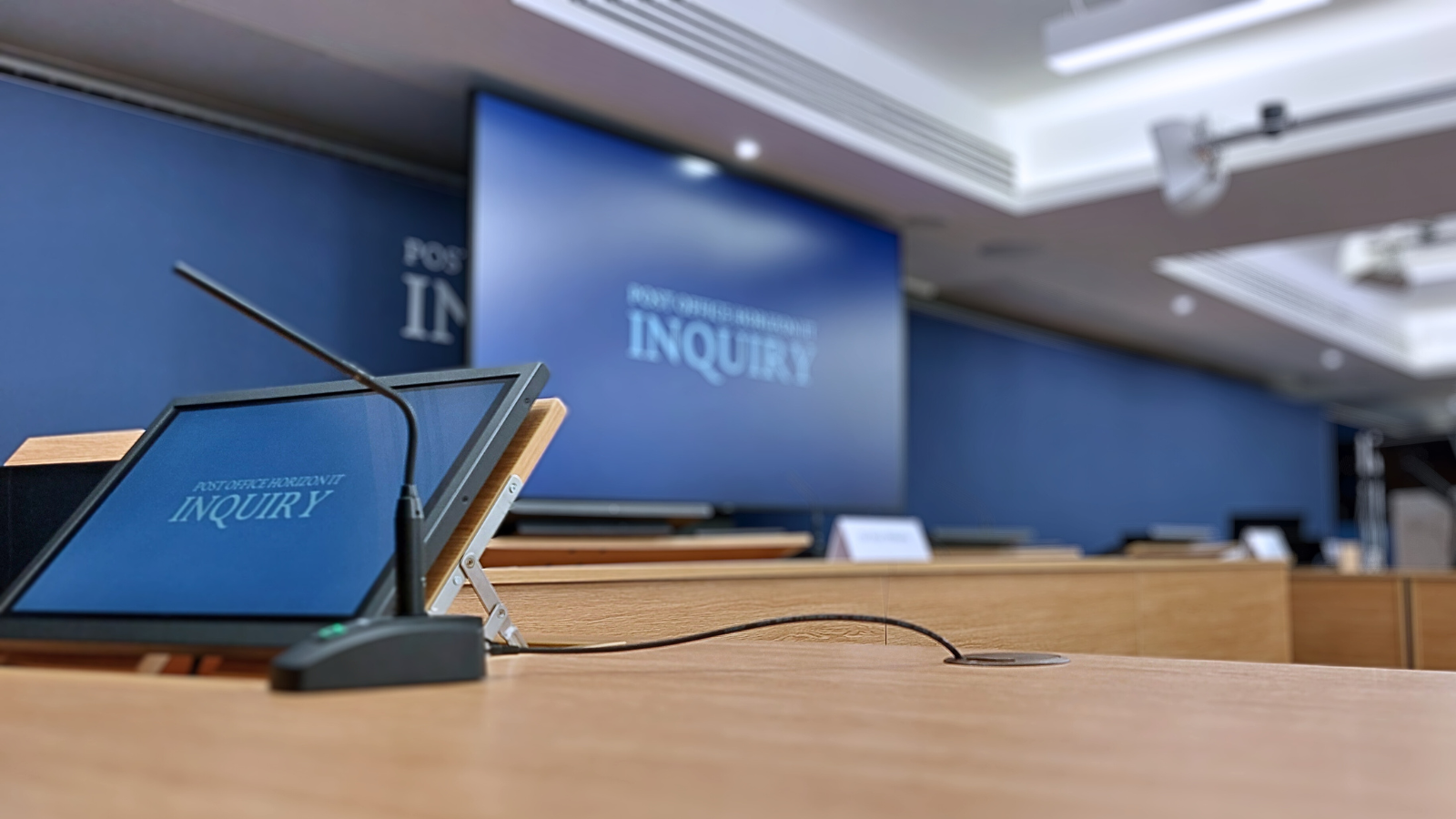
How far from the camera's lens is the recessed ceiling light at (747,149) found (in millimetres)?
3850

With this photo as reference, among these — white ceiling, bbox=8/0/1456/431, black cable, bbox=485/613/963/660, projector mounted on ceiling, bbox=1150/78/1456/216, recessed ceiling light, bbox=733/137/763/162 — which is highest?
white ceiling, bbox=8/0/1456/431

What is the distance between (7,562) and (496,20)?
2195 millimetres

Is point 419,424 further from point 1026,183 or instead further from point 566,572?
point 1026,183

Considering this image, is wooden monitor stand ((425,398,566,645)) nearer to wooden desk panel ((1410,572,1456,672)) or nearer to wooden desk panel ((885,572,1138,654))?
wooden desk panel ((885,572,1138,654))

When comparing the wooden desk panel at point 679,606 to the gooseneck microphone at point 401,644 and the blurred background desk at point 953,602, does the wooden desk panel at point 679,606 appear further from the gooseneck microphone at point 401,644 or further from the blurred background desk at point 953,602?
the gooseneck microphone at point 401,644

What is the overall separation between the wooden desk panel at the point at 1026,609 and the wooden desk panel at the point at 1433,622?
150cm

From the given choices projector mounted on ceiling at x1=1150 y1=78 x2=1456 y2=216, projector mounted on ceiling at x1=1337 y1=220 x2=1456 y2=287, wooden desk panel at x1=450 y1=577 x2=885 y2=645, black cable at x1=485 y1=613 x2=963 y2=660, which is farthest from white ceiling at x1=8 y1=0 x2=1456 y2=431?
black cable at x1=485 y1=613 x2=963 y2=660

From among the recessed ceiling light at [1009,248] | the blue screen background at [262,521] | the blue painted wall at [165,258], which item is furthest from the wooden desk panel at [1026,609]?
the recessed ceiling light at [1009,248]

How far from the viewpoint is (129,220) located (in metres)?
3.25

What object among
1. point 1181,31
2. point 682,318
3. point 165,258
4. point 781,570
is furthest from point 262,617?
point 1181,31

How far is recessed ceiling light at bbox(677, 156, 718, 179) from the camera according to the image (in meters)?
3.89

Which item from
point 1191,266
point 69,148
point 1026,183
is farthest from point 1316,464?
point 69,148

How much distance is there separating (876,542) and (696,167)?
144 centimetres

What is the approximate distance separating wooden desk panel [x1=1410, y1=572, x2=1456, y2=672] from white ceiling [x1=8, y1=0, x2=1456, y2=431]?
147 cm
